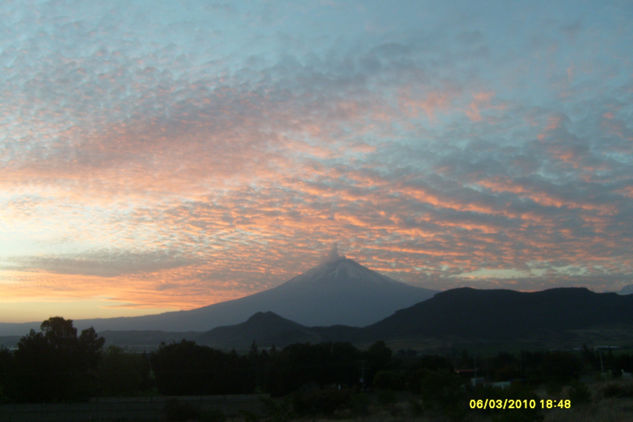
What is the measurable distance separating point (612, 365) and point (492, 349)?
108ft

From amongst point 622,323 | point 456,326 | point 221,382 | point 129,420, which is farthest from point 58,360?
point 622,323

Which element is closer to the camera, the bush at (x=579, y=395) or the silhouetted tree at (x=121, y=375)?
the bush at (x=579, y=395)

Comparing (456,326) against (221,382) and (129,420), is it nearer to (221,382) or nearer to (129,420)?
(221,382)

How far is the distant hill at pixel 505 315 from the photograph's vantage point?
89875 millimetres

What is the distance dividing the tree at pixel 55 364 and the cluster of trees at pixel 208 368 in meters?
0.06

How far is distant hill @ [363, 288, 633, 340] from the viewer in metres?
89.9

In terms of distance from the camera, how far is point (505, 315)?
96.1m

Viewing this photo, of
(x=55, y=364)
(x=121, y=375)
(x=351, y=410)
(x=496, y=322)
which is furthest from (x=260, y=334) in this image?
(x=351, y=410)

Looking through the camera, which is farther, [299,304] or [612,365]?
[299,304]

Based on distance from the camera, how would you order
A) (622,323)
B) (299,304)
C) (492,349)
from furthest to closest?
(299,304) < (622,323) < (492,349)

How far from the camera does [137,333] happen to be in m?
137

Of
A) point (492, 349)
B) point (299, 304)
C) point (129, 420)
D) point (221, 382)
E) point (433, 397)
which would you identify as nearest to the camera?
point (433, 397)

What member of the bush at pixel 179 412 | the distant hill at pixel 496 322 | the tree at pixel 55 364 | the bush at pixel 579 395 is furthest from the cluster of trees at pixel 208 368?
the distant hill at pixel 496 322

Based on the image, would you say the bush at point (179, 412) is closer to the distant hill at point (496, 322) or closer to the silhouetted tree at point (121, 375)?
the silhouetted tree at point (121, 375)
